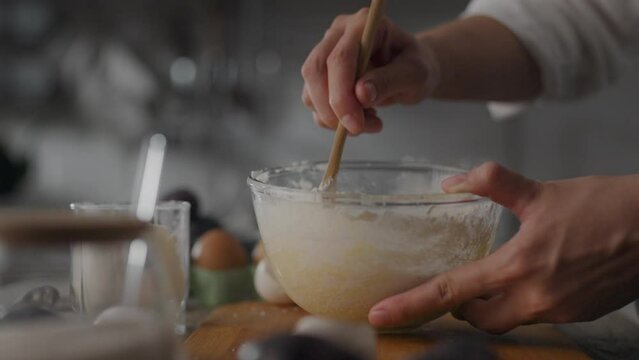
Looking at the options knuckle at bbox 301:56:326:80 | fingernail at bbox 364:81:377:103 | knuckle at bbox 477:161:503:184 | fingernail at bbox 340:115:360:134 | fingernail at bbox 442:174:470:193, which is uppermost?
knuckle at bbox 301:56:326:80

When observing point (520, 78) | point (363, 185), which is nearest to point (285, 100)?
point (520, 78)

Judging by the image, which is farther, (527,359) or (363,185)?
(363,185)

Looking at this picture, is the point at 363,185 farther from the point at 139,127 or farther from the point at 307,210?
the point at 139,127

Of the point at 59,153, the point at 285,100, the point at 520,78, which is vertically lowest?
the point at 59,153

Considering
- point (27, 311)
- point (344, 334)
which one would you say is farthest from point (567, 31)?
point (27, 311)

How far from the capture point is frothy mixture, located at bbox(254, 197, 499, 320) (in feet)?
3.05

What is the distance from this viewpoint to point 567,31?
4.83 ft

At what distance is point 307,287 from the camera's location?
0.98m

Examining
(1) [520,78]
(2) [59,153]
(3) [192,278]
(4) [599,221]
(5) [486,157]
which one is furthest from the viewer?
(2) [59,153]

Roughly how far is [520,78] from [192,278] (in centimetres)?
61

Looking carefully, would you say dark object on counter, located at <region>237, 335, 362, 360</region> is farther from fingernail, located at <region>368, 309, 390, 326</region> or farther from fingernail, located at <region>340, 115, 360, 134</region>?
fingernail, located at <region>340, 115, 360, 134</region>

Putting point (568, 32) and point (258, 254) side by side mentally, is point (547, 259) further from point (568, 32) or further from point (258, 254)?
point (568, 32)

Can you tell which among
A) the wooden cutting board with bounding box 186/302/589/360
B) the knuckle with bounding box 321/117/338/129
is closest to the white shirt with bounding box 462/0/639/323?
the knuckle with bounding box 321/117/338/129

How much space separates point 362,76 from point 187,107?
219 centimetres
